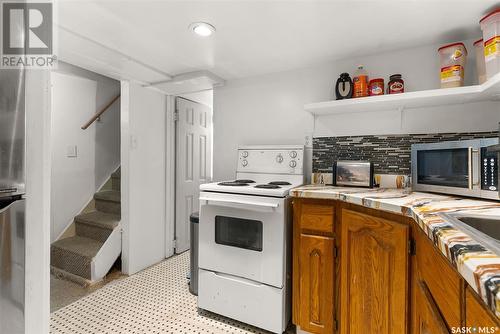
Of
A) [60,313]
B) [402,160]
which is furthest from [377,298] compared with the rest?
[60,313]

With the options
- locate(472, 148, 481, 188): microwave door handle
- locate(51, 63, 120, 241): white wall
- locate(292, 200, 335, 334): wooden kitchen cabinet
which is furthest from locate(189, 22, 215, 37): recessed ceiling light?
locate(51, 63, 120, 241): white wall

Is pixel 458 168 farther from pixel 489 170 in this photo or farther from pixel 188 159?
pixel 188 159

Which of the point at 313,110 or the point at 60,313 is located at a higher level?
the point at 313,110

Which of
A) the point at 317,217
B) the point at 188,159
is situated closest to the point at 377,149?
the point at 317,217

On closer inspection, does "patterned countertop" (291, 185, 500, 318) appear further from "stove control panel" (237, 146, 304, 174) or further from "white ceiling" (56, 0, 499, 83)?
"white ceiling" (56, 0, 499, 83)

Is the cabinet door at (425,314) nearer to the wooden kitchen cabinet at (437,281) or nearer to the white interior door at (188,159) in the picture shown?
the wooden kitchen cabinet at (437,281)

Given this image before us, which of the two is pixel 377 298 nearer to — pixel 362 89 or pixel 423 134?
pixel 423 134

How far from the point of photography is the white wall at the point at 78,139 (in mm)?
2568

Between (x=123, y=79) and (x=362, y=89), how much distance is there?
6.80ft

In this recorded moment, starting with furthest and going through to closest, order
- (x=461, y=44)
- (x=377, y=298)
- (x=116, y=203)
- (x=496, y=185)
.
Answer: (x=116, y=203) < (x=461, y=44) < (x=377, y=298) < (x=496, y=185)

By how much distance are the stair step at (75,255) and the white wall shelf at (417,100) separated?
2.30 meters

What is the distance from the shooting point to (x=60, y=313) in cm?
177

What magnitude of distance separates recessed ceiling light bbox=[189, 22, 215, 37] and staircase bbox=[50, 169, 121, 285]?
1.88 metres

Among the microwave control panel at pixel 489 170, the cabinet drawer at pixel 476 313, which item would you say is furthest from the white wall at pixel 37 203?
the microwave control panel at pixel 489 170
